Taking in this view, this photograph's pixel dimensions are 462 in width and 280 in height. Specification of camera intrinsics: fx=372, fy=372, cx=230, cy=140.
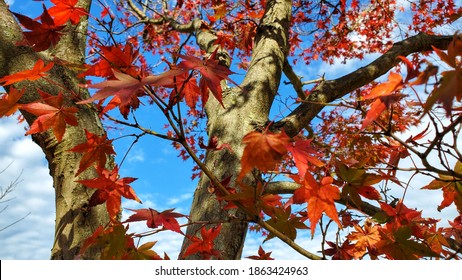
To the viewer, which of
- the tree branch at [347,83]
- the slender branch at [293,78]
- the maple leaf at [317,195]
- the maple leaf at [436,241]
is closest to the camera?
the maple leaf at [317,195]

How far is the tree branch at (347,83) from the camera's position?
2.43m

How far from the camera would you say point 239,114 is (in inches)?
99.5

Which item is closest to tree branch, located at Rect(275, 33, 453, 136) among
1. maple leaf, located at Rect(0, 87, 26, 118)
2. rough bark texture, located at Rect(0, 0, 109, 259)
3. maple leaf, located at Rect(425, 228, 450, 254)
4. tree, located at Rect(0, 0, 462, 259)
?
tree, located at Rect(0, 0, 462, 259)

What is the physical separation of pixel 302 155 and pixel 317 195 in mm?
180

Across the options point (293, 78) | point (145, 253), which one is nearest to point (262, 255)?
point (145, 253)

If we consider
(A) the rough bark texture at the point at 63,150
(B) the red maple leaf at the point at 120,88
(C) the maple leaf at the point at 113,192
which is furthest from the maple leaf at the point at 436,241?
(A) the rough bark texture at the point at 63,150

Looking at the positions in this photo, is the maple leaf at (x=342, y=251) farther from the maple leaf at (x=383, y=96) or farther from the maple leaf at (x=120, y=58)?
the maple leaf at (x=120, y=58)

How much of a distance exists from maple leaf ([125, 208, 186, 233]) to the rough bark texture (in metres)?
0.64

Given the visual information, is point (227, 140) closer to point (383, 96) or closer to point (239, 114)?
point (239, 114)

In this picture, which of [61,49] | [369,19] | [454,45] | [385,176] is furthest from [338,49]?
[454,45]

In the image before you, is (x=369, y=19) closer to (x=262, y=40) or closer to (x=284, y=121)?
(x=262, y=40)

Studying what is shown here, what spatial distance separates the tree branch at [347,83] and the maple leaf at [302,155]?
970 millimetres

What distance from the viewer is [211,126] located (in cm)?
265

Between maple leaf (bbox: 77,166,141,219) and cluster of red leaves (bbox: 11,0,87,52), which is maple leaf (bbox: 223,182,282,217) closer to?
maple leaf (bbox: 77,166,141,219)
